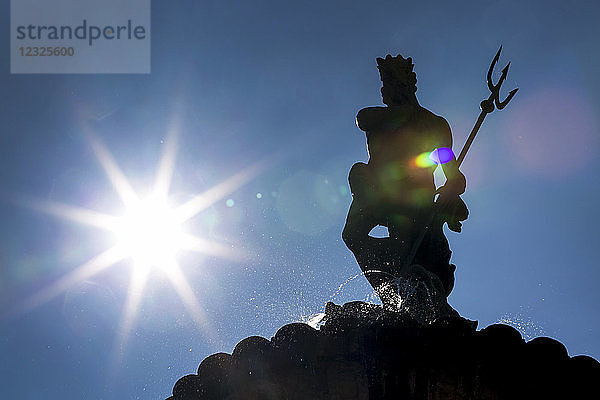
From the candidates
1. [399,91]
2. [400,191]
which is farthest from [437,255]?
[399,91]

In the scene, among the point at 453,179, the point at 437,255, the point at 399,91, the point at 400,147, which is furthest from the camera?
the point at 399,91

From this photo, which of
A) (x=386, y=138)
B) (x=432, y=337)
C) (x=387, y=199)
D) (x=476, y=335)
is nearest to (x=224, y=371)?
(x=432, y=337)

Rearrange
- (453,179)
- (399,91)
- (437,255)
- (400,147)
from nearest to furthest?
(437,255) < (453,179) < (400,147) < (399,91)

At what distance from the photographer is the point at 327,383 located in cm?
443

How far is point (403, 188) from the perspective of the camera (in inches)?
255

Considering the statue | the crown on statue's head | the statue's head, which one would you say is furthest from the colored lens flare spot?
the crown on statue's head

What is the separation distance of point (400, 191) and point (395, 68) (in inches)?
50.2

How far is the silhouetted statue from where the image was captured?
6297mm

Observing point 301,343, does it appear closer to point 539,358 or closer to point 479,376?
point 479,376

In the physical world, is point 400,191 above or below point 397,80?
below

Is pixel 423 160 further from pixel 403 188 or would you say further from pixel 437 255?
pixel 437 255

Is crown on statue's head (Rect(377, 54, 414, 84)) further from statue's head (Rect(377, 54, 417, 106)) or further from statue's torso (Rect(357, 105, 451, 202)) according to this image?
statue's torso (Rect(357, 105, 451, 202))

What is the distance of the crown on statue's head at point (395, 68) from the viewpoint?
6.75 m

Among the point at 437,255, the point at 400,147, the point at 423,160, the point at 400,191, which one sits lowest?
the point at 437,255
